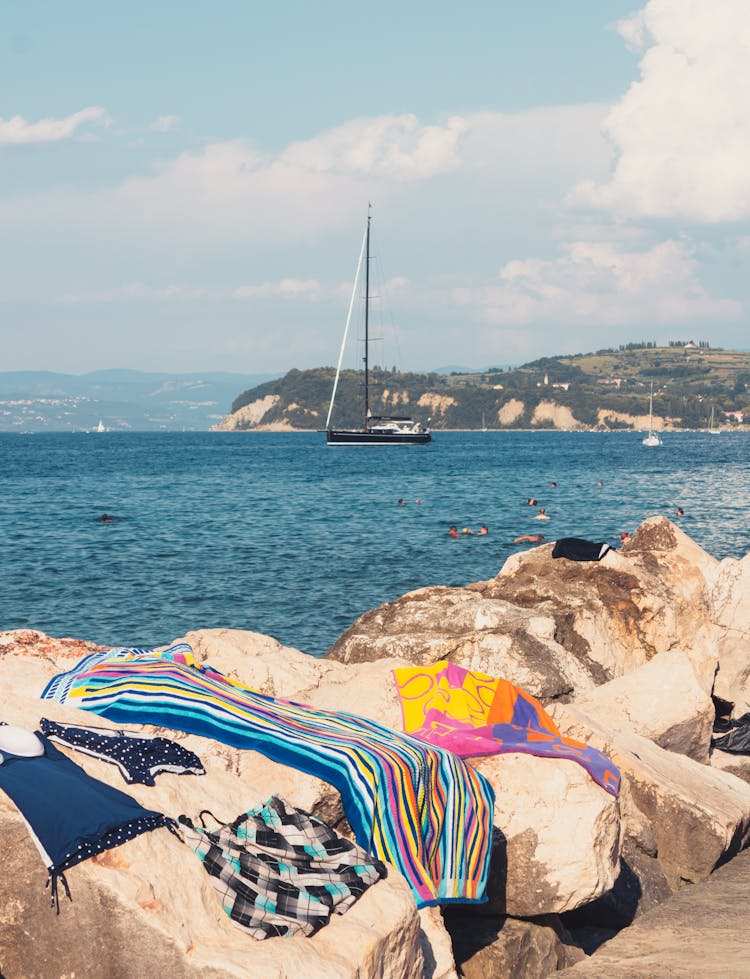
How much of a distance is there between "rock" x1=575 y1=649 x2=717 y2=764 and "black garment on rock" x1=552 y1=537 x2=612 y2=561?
3897 mm

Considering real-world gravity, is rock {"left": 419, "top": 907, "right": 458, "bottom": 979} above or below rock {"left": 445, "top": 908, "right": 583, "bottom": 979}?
above

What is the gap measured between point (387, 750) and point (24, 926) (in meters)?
2.51

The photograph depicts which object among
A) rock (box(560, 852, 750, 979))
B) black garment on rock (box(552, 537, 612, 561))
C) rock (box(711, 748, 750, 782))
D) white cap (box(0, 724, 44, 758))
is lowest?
rock (box(711, 748, 750, 782))

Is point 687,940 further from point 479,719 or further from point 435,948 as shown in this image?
point 435,948

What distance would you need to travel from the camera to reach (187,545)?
3325 centimetres

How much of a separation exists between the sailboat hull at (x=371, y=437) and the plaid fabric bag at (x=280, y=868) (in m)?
106

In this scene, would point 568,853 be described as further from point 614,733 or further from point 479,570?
point 479,570

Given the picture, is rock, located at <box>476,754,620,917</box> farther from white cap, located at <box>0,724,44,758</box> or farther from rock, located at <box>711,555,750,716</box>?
rock, located at <box>711,555,750,716</box>

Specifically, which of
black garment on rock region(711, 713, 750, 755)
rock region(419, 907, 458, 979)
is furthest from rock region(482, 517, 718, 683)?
rock region(419, 907, 458, 979)

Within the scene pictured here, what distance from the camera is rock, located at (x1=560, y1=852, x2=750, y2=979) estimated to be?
638cm

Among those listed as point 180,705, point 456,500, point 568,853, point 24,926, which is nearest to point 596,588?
point 568,853

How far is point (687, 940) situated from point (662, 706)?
358cm

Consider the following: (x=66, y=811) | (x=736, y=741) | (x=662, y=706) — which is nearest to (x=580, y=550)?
(x=736, y=741)

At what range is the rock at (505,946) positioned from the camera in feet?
21.2
